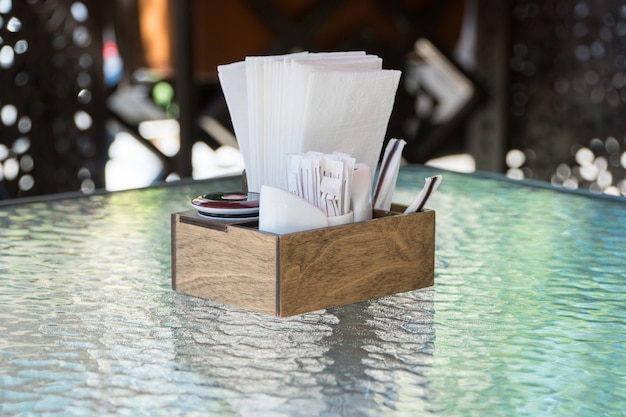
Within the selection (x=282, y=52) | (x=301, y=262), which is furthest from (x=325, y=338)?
(x=282, y=52)

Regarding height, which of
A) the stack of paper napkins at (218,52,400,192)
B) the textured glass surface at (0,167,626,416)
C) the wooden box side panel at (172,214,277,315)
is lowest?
the textured glass surface at (0,167,626,416)

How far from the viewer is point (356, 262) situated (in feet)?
3.86

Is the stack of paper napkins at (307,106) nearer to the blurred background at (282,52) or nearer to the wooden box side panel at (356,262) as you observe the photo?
the wooden box side panel at (356,262)

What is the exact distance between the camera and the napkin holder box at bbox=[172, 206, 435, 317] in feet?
3.63

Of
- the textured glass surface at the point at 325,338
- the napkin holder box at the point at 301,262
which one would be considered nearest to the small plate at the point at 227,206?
the napkin holder box at the point at 301,262

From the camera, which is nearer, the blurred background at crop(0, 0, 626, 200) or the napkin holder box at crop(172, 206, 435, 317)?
the napkin holder box at crop(172, 206, 435, 317)

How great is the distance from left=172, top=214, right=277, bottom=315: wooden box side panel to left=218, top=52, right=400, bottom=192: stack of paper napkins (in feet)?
0.42

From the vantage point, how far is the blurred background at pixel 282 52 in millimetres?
3346

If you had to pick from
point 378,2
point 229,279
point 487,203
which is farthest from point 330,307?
point 378,2

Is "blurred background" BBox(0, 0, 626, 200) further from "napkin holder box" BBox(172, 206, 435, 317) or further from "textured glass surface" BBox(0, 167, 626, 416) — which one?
"napkin holder box" BBox(172, 206, 435, 317)

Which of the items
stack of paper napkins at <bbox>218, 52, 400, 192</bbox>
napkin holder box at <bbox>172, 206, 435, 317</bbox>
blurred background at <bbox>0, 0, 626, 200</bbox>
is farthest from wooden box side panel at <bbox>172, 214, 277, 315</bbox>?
blurred background at <bbox>0, 0, 626, 200</bbox>

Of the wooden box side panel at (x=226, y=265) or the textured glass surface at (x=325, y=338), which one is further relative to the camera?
the wooden box side panel at (x=226, y=265)

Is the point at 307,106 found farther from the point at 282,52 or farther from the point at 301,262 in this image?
the point at 282,52

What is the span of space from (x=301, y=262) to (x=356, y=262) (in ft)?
0.31
